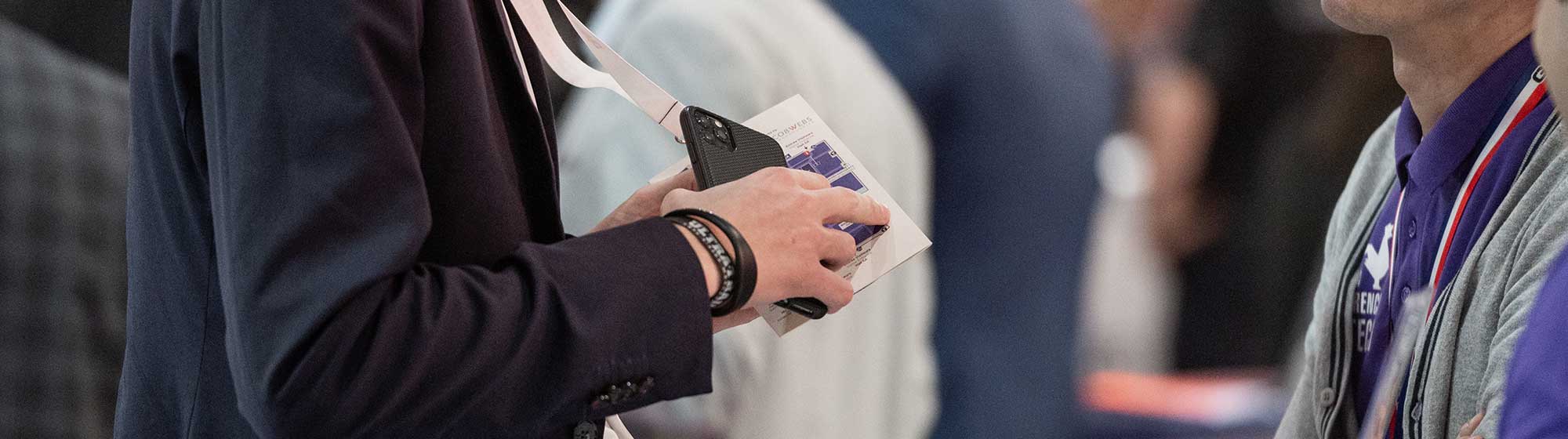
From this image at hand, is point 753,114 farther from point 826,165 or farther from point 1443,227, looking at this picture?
point 1443,227

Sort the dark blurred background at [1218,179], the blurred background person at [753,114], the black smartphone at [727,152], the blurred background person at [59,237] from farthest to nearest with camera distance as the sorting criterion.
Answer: the dark blurred background at [1218,179] → the blurred background person at [753,114] → the blurred background person at [59,237] → the black smartphone at [727,152]

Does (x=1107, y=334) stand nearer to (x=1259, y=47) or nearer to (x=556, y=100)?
(x=1259, y=47)

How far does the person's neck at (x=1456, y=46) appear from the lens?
1.51 meters

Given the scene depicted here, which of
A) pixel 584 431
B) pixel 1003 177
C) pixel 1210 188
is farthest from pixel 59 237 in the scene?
pixel 1210 188

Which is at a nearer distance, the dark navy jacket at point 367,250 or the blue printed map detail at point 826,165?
the dark navy jacket at point 367,250

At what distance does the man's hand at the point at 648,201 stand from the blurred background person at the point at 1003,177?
122cm

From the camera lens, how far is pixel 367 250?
0.99 meters

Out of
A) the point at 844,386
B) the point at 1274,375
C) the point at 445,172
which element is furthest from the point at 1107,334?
the point at 445,172

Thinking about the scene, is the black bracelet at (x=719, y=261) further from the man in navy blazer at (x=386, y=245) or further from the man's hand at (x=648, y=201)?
the man's hand at (x=648, y=201)

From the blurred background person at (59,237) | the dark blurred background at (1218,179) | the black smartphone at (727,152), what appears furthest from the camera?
the dark blurred background at (1218,179)

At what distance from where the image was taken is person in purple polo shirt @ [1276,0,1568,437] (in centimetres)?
130

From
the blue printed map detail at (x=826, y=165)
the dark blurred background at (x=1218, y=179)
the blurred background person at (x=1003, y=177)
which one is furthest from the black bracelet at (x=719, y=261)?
the dark blurred background at (x=1218, y=179)

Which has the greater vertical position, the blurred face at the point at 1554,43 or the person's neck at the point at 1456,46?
the person's neck at the point at 1456,46

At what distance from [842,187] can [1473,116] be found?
26.4 inches
